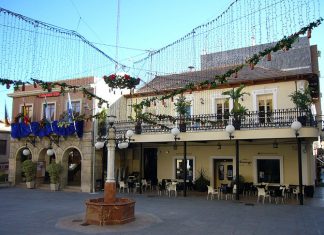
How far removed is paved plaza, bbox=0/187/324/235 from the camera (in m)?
9.86

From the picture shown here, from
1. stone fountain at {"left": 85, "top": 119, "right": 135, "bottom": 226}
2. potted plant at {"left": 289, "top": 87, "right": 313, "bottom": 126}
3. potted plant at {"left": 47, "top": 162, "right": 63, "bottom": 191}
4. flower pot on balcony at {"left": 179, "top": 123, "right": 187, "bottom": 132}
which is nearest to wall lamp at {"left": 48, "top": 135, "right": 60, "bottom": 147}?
potted plant at {"left": 47, "top": 162, "right": 63, "bottom": 191}

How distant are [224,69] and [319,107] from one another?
475 inches

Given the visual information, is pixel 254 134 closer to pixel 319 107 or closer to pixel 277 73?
pixel 277 73

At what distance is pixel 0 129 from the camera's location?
32.8 m

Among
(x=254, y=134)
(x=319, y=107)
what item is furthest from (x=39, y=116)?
(x=319, y=107)

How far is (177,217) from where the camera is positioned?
1194 cm

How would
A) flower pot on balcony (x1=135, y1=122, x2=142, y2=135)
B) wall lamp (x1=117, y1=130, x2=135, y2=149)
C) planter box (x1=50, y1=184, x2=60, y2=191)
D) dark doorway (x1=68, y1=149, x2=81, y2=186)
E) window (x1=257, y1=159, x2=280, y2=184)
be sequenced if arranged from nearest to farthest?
wall lamp (x1=117, y1=130, x2=135, y2=149) → window (x1=257, y1=159, x2=280, y2=184) → flower pot on balcony (x1=135, y1=122, x2=142, y2=135) → planter box (x1=50, y1=184, x2=60, y2=191) → dark doorway (x1=68, y1=149, x2=81, y2=186)

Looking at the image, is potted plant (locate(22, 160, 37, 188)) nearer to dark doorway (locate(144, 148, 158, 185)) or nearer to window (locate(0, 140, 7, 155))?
dark doorway (locate(144, 148, 158, 185))

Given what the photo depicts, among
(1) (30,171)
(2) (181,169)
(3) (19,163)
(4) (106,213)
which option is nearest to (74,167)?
(3) (19,163)

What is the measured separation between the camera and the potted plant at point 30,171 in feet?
72.8

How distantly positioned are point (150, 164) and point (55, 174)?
249 inches

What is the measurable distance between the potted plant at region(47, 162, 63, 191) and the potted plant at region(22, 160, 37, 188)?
68.2 inches

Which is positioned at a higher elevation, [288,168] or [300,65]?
[300,65]

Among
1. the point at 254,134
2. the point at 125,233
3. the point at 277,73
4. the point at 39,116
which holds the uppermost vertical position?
the point at 277,73
